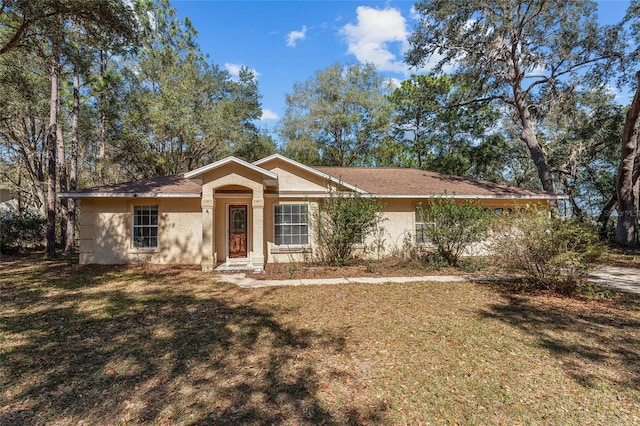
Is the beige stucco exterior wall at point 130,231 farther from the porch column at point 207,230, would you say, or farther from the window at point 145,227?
the porch column at point 207,230

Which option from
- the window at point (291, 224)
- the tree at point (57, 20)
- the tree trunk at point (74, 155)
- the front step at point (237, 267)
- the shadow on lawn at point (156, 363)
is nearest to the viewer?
the shadow on lawn at point (156, 363)

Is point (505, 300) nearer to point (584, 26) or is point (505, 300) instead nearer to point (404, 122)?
point (584, 26)

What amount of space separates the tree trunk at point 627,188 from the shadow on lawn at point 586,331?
12177 mm

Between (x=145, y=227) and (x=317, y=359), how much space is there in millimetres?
10168

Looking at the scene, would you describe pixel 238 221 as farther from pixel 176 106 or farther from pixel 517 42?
pixel 517 42

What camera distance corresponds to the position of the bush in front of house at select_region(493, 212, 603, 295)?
22.1 feet

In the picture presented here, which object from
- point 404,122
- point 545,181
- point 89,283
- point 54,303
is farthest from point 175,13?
point 545,181

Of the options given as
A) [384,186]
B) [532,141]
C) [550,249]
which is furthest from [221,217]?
[532,141]

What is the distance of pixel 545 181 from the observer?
1642cm

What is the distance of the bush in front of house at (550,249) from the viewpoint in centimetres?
673

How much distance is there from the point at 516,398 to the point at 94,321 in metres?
6.85

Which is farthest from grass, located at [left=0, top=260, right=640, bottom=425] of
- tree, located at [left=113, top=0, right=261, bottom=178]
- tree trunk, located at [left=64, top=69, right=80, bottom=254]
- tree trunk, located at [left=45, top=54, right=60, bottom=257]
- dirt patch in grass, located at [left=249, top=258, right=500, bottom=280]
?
tree, located at [left=113, top=0, right=261, bottom=178]

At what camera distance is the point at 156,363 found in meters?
4.05

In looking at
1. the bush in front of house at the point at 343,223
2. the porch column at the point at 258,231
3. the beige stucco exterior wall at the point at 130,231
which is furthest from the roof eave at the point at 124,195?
the bush in front of house at the point at 343,223
